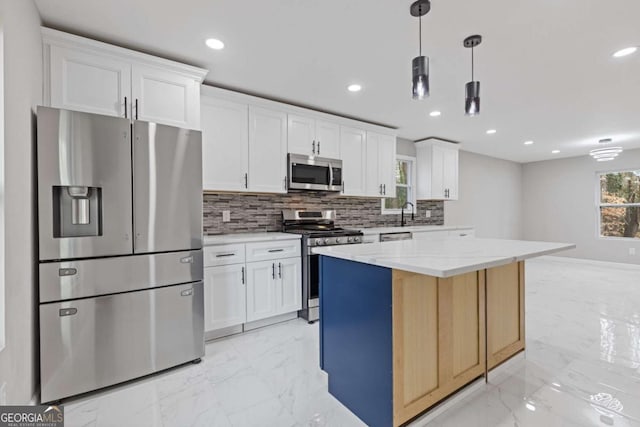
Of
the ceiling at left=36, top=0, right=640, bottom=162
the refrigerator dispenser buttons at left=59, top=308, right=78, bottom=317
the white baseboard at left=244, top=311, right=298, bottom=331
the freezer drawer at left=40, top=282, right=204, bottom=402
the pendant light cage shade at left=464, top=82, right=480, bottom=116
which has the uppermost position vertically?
the ceiling at left=36, top=0, right=640, bottom=162

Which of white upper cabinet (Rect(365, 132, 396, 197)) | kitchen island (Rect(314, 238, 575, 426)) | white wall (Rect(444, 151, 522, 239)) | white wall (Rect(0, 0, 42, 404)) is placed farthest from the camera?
white wall (Rect(444, 151, 522, 239))

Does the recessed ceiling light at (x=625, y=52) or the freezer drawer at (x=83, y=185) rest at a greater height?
the recessed ceiling light at (x=625, y=52)

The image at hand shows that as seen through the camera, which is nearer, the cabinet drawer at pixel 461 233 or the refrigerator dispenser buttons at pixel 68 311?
the refrigerator dispenser buttons at pixel 68 311

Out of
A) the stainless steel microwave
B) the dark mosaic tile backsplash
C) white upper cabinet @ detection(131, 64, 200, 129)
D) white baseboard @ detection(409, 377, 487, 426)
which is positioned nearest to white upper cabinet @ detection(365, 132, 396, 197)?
the dark mosaic tile backsplash

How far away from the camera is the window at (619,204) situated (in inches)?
236

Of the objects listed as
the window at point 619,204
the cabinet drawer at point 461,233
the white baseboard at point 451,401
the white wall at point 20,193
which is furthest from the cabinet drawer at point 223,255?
the window at point 619,204

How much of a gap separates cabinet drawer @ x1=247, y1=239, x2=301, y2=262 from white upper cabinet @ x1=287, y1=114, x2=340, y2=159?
43.0 inches

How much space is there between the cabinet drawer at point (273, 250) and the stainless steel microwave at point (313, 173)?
695 millimetres

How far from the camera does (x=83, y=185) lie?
189 centimetres

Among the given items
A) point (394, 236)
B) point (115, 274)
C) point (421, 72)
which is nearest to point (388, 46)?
point (421, 72)

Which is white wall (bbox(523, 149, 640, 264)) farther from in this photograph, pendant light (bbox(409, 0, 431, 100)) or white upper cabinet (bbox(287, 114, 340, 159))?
pendant light (bbox(409, 0, 431, 100))

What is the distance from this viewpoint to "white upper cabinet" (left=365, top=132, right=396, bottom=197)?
164 inches

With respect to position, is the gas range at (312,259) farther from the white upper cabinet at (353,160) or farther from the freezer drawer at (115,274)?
the freezer drawer at (115,274)

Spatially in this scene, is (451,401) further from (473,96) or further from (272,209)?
(272,209)
